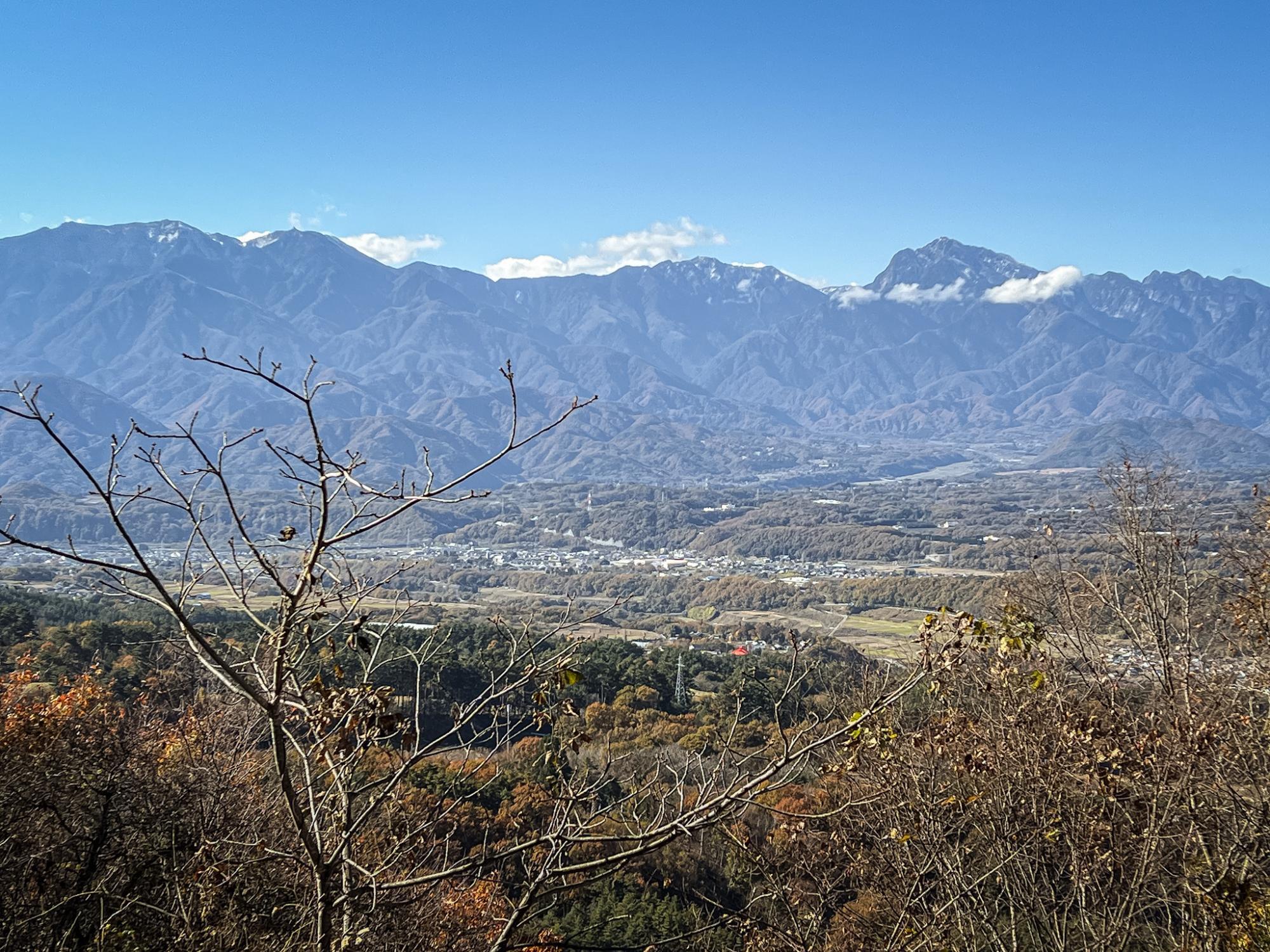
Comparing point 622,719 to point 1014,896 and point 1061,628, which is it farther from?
point 1014,896

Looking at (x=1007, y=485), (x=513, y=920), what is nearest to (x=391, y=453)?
(x=1007, y=485)

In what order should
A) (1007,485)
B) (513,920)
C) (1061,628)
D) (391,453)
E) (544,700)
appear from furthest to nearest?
(391,453) → (1007,485) → (1061,628) → (544,700) → (513,920)

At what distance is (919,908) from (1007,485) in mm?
122196

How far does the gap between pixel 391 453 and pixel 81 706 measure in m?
136

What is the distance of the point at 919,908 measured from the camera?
21.4 feet

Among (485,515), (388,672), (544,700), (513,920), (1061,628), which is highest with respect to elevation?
(544,700)

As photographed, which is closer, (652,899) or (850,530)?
(652,899)

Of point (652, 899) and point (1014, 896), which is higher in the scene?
point (1014, 896)

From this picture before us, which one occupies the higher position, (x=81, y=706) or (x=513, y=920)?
(x=513, y=920)

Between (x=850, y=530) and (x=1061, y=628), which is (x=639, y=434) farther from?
(x=1061, y=628)

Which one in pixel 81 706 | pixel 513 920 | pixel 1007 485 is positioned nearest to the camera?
pixel 513 920

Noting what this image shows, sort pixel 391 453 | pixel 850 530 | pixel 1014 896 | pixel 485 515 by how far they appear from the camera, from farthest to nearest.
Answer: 1. pixel 391 453
2. pixel 485 515
3. pixel 850 530
4. pixel 1014 896

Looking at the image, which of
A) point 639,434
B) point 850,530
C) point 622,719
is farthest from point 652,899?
point 639,434

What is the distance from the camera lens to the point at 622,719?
20922 mm
